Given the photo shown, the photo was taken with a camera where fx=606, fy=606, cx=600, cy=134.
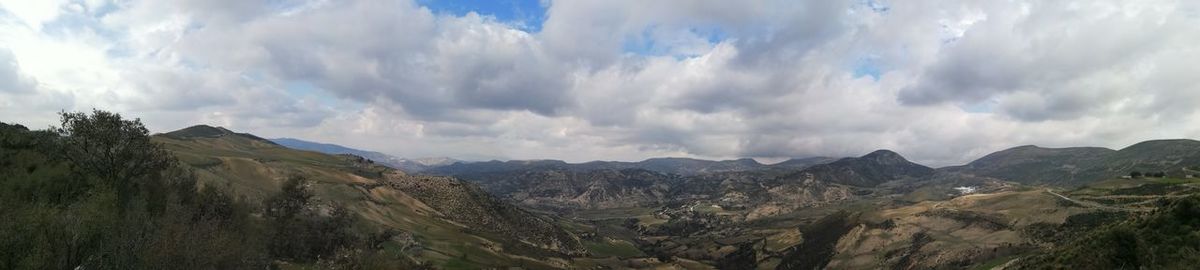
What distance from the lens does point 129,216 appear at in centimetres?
6034

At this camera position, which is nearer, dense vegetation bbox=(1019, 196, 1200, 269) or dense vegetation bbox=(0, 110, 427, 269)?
dense vegetation bbox=(0, 110, 427, 269)

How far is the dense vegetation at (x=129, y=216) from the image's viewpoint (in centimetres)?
4525

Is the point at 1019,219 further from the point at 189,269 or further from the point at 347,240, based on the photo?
the point at 189,269

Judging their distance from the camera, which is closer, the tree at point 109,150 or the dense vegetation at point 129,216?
the dense vegetation at point 129,216

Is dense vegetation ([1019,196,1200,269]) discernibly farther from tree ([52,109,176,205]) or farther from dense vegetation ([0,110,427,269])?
tree ([52,109,176,205])

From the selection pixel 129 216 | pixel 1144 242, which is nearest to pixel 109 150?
pixel 129 216

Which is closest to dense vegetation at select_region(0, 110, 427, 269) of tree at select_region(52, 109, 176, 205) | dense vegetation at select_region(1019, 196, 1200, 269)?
tree at select_region(52, 109, 176, 205)

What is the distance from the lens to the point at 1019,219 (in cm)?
19500

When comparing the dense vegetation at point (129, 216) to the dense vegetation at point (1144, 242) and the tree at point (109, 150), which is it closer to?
the tree at point (109, 150)

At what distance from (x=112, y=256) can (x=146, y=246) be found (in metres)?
4.36

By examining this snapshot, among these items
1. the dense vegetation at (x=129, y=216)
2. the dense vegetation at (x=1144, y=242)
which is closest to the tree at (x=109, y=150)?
the dense vegetation at (x=129, y=216)

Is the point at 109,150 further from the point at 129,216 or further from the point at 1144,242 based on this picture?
the point at 1144,242

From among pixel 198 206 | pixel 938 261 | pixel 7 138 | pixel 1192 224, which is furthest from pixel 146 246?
pixel 938 261

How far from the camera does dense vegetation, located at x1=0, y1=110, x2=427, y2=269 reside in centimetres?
4525
